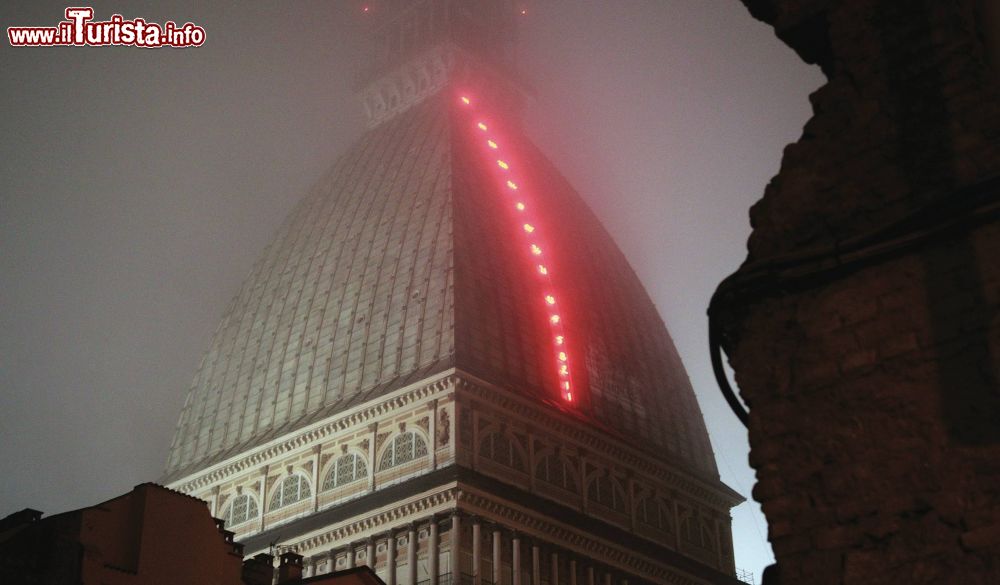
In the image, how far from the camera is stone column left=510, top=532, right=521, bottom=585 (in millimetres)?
48250

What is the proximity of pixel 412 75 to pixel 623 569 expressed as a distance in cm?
3220

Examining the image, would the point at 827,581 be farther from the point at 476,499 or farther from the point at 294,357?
the point at 294,357

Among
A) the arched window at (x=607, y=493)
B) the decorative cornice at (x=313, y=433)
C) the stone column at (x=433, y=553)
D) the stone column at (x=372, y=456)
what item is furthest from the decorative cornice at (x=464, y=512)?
the decorative cornice at (x=313, y=433)

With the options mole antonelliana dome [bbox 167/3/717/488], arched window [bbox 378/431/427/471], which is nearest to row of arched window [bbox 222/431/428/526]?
arched window [bbox 378/431/427/471]

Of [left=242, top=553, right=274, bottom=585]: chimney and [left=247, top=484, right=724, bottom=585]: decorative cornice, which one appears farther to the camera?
[left=247, top=484, right=724, bottom=585]: decorative cornice

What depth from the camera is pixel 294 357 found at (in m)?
59.2

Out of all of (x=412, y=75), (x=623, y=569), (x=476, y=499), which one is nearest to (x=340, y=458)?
(x=476, y=499)

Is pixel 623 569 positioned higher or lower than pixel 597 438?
lower

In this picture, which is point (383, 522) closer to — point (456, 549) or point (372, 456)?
point (372, 456)

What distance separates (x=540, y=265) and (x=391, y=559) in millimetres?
16178

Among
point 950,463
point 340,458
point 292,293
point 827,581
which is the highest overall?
point 292,293

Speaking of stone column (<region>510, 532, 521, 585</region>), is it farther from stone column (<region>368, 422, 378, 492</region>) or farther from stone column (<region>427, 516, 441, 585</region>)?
stone column (<region>368, 422, 378, 492</region>)

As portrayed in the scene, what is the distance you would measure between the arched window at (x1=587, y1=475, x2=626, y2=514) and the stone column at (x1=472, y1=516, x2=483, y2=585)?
747 centimetres

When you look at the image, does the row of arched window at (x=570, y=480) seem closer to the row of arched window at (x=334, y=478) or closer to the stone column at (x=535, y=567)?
the row of arched window at (x=334, y=478)
